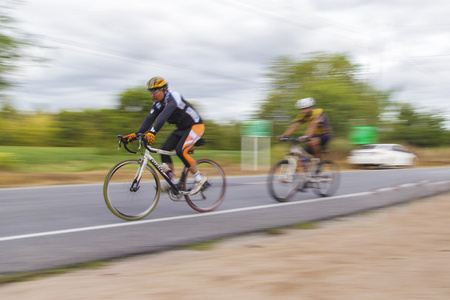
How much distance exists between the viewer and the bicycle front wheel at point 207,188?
23.4ft

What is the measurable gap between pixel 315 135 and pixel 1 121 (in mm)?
10539

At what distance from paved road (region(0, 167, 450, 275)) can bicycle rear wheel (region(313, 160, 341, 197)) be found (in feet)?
0.89

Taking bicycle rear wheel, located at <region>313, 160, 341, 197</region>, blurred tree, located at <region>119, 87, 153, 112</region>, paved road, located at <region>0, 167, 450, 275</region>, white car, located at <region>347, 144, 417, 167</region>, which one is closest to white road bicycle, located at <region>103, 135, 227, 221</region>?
paved road, located at <region>0, 167, 450, 275</region>

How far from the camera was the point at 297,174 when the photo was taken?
8.88 m

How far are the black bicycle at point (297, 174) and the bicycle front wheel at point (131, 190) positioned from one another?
274cm

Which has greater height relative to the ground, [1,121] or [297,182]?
[1,121]

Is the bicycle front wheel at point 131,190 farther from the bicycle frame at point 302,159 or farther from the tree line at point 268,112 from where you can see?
the tree line at point 268,112

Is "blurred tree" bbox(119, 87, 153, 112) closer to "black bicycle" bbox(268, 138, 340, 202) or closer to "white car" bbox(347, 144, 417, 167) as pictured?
"white car" bbox(347, 144, 417, 167)

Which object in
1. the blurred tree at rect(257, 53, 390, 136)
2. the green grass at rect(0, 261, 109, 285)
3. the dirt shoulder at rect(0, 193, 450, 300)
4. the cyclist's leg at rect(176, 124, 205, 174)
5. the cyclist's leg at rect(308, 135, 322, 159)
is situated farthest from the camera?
the blurred tree at rect(257, 53, 390, 136)

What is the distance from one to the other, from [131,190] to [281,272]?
10.4ft

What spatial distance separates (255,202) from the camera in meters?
8.75

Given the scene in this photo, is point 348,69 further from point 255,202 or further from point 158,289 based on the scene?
point 158,289

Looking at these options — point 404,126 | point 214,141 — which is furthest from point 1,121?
point 404,126

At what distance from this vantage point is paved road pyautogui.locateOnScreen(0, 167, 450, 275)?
15.8 feet
